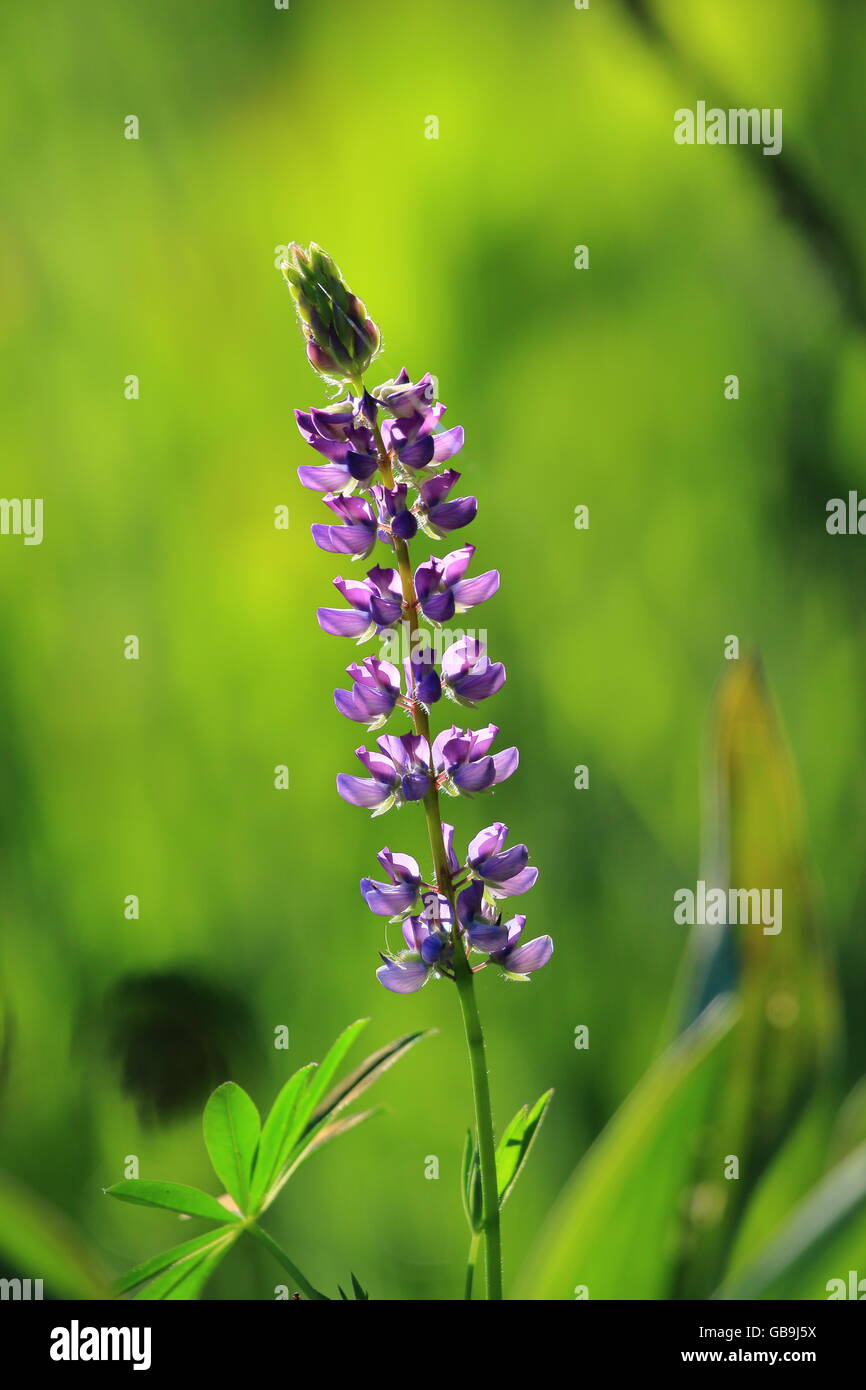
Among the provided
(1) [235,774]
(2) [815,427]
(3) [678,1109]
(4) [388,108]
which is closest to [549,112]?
(4) [388,108]

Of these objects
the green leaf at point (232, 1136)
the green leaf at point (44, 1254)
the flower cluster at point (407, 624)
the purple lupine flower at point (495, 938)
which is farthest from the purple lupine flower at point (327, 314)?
the green leaf at point (44, 1254)

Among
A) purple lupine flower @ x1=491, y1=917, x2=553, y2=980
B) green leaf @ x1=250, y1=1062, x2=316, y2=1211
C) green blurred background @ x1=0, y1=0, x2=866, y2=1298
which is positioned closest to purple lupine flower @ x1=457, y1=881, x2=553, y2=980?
purple lupine flower @ x1=491, y1=917, x2=553, y2=980

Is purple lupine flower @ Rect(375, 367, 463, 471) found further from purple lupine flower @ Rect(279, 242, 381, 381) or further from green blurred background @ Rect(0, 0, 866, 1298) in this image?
green blurred background @ Rect(0, 0, 866, 1298)

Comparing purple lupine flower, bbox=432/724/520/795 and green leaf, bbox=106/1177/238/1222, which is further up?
purple lupine flower, bbox=432/724/520/795

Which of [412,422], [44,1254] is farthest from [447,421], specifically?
[44,1254]

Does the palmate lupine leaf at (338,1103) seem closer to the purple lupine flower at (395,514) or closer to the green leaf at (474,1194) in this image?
the green leaf at (474,1194)
